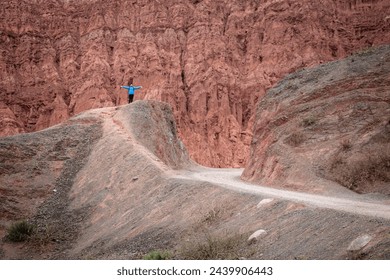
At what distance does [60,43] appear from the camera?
60969mm

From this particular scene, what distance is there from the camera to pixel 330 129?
20.4 metres

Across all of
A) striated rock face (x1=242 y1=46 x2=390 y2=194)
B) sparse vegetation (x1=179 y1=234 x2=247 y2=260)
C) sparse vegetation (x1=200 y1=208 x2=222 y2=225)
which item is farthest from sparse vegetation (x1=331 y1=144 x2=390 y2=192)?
sparse vegetation (x1=179 y1=234 x2=247 y2=260)

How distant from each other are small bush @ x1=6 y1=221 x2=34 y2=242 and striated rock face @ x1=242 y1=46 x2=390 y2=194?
425 inches

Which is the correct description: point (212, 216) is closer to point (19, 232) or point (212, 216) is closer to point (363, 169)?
point (363, 169)

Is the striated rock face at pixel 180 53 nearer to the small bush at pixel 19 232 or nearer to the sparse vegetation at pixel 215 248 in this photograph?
the small bush at pixel 19 232

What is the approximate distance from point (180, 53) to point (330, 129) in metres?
40.8

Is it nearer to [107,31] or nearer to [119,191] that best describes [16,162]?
[119,191]

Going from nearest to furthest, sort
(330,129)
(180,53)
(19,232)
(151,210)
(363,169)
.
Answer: (151,210), (363,169), (19,232), (330,129), (180,53)

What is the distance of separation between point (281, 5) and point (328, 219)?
5348 centimetres

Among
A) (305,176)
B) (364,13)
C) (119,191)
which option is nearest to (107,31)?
Answer: (364,13)

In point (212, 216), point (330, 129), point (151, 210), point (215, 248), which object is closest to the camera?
point (215, 248)

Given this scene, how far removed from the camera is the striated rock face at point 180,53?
54.4 meters

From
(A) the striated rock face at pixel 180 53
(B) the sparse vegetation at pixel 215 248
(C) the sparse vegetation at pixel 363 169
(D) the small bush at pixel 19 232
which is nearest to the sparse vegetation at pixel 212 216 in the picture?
(B) the sparse vegetation at pixel 215 248

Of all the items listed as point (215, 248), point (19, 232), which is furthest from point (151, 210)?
point (215, 248)
